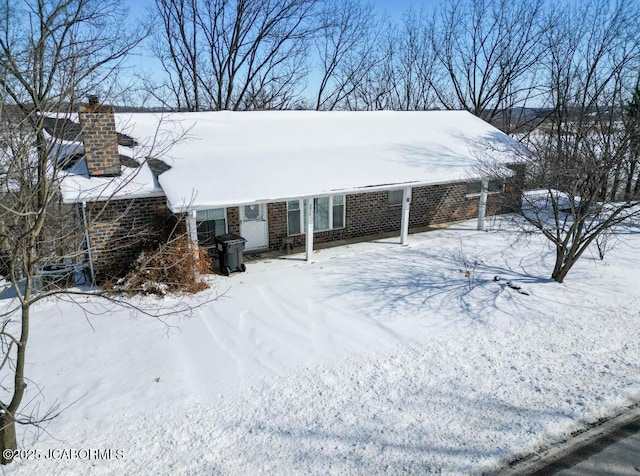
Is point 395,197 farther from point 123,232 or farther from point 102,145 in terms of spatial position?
point 102,145

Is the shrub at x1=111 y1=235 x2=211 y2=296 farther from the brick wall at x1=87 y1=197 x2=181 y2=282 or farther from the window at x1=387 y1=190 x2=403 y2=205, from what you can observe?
the window at x1=387 y1=190 x2=403 y2=205

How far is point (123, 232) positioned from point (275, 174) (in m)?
4.03

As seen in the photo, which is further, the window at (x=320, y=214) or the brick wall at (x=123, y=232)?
the window at (x=320, y=214)

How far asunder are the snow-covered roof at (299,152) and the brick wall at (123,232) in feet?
2.60

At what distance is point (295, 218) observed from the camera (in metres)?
13.1

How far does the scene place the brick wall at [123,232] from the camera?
9891 mm

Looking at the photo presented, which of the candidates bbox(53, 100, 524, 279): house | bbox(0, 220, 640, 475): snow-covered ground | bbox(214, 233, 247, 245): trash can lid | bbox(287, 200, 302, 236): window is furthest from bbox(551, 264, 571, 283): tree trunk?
bbox(214, 233, 247, 245): trash can lid

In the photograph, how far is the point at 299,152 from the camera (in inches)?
516

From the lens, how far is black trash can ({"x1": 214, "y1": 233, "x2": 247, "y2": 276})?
10.8 m

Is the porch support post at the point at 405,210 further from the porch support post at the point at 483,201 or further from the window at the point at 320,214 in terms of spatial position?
the porch support post at the point at 483,201

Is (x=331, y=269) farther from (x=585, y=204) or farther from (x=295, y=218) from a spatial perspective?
(x=585, y=204)

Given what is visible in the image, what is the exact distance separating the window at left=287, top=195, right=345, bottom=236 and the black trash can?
8.06ft

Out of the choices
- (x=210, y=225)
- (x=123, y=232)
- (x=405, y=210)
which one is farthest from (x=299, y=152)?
(x=123, y=232)

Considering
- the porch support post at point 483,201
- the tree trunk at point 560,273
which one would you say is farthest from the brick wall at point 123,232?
the porch support post at point 483,201
